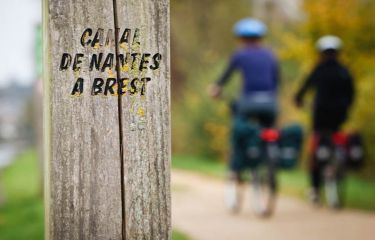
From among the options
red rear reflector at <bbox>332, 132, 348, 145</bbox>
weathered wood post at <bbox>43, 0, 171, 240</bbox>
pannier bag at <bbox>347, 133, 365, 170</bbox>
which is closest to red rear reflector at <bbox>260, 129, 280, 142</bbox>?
red rear reflector at <bbox>332, 132, 348, 145</bbox>

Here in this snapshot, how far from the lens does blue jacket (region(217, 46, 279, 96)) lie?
30.1 ft

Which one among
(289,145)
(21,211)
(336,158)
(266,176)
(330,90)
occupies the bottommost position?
(21,211)

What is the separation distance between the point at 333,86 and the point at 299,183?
11.2 ft

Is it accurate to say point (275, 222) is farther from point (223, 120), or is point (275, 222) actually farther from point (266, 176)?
point (223, 120)

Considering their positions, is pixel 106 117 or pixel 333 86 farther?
pixel 333 86

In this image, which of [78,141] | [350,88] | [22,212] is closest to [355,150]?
[350,88]

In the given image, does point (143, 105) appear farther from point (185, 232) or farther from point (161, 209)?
point (185, 232)

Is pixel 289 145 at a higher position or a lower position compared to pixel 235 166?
higher

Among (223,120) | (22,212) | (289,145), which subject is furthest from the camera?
(223,120)

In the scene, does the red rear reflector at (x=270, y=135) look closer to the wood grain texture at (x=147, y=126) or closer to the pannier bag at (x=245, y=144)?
the pannier bag at (x=245, y=144)

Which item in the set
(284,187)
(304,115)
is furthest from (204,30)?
(284,187)

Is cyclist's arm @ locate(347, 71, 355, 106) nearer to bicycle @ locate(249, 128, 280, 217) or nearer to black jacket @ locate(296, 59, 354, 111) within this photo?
black jacket @ locate(296, 59, 354, 111)

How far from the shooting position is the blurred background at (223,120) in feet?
28.1

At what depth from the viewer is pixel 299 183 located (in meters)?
12.6
